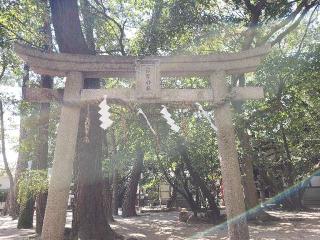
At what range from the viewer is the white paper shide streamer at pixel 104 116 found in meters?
6.86

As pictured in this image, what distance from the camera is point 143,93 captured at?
7156mm

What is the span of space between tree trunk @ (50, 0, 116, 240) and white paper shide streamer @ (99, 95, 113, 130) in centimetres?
255

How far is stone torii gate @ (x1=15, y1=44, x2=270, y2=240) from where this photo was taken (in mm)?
6953

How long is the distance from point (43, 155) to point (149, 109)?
295 inches

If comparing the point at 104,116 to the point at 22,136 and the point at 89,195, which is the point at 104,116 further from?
the point at 22,136

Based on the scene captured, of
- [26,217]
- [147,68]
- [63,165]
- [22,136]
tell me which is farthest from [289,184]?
[63,165]

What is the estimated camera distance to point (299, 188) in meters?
22.2

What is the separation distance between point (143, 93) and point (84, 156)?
12.6ft

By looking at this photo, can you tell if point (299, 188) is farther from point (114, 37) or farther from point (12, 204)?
point (12, 204)

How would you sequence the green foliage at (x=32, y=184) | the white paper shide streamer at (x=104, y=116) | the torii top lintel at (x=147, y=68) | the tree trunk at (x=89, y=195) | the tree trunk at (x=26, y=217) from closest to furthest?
the white paper shide streamer at (x=104, y=116)
the torii top lintel at (x=147, y=68)
the green foliage at (x=32, y=184)
the tree trunk at (x=89, y=195)
the tree trunk at (x=26, y=217)

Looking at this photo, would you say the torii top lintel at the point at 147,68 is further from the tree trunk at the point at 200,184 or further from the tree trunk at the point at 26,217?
the tree trunk at the point at 26,217

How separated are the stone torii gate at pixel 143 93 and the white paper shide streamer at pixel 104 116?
0.66 ft

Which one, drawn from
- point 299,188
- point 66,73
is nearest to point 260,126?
point 66,73

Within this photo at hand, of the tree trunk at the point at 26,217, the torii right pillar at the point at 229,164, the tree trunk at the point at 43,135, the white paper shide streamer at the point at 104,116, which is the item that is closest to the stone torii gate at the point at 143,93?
the torii right pillar at the point at 229,164
